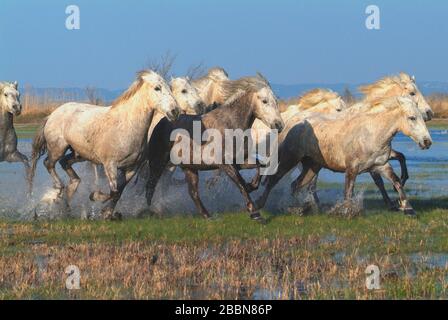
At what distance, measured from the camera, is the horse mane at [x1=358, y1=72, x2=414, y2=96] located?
48.8 feet

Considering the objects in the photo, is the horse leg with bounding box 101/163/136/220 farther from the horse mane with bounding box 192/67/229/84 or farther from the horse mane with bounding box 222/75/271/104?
the horse mane with bounding box 192/67/229/84

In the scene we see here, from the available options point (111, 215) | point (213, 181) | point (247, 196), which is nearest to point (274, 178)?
point (213, 181)

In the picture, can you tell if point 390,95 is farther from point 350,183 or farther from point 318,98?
point 350,183

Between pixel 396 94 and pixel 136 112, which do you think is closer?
pixel 136 112

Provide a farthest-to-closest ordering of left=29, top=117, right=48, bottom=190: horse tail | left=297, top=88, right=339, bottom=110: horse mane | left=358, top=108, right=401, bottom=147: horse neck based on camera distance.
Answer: left=297, top=88, right=339, bottom=110: horse mane < left=29, top=117, right=48, bottom=190: horse tail < left=358, top=108, right=401, bottom=147: horse neck

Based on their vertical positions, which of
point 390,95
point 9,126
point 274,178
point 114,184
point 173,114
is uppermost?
point 173,114

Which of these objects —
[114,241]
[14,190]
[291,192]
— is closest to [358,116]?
[291,192]

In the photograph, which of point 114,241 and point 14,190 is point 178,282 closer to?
point 114,241

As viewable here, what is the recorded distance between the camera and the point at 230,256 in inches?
383

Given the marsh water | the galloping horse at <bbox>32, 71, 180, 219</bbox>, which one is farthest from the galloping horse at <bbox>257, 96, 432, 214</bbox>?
the galloping horse at <bbox>32, 71, 180, 219</bbox>

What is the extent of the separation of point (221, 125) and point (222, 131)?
3.6 inches

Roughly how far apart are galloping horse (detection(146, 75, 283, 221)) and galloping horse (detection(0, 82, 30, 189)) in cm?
259

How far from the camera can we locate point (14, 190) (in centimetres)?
1727
